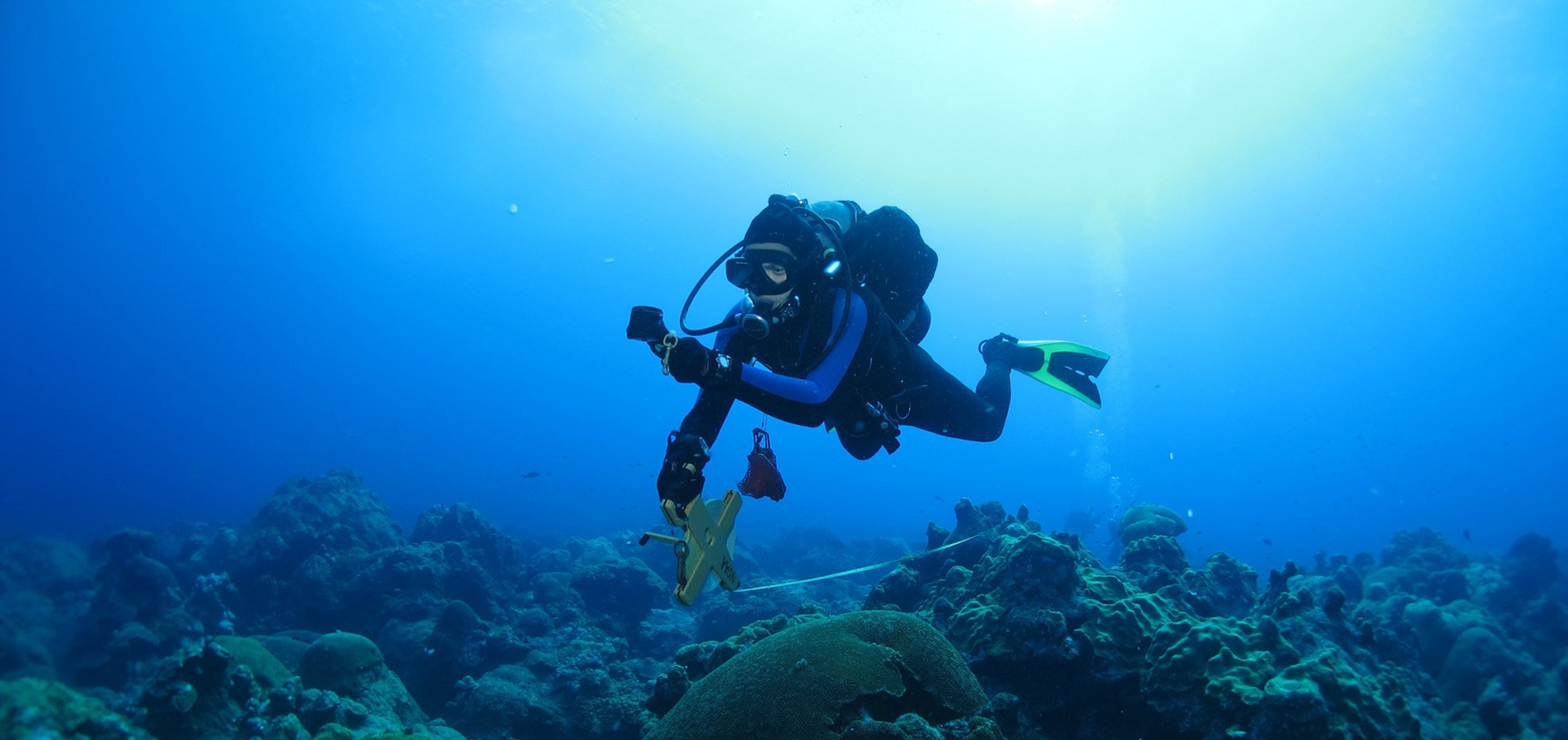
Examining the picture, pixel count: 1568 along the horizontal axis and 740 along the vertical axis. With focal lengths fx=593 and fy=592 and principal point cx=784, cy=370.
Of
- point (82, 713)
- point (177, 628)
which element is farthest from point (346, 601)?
point (82, 713)

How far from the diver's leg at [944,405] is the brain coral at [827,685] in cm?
216

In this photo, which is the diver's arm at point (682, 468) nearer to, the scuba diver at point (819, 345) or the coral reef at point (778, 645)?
the scuba diver at point (819, 345)

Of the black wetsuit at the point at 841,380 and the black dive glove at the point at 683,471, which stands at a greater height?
the black wetsuit at the point at 841,380

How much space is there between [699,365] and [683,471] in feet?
2.27

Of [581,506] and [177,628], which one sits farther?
[581,506]

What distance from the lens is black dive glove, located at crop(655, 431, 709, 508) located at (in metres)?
3.75

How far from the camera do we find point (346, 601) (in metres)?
13.9

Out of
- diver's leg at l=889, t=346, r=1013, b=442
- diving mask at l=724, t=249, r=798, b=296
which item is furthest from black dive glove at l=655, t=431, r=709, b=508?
diver's leg at l=889, t=346, r=1013, b=442

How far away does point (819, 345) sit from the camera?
16.4 ft

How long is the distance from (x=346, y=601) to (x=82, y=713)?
9.56 m

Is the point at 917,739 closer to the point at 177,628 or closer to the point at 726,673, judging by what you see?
the point at 726,673

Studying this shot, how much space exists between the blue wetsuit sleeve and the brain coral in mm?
2143

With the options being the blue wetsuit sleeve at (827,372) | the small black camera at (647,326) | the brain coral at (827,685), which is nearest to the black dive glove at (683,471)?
the blue wetsuit sleeve at (827,372)

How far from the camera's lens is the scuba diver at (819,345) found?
12.8ft
